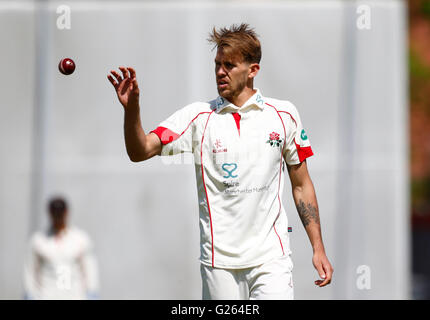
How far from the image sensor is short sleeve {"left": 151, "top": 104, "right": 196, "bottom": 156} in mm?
4871

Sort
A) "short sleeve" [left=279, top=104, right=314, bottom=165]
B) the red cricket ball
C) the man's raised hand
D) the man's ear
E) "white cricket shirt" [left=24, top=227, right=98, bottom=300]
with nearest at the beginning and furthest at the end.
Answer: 1. the man's raised hand
2. the red cricket ball
3. the man's ear
4. "short sleeve" [left=279, top=104, right=314, bottom=165]
5. "white cricket shirt" [left=24, top=227, right=98, bottom=300]

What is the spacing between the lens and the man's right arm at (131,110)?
4.50 m

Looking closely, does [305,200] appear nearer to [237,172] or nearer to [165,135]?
[237,172]

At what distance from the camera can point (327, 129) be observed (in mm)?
12039

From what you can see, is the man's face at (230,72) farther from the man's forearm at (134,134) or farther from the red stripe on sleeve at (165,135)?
the man's forearm at (134,134)

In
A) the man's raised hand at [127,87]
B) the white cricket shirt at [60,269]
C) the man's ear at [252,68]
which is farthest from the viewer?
the white cricket shirt at [60,269]

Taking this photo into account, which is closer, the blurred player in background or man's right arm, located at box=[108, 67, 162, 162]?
man's right arm, located at box=[108, 67, 162, 162]

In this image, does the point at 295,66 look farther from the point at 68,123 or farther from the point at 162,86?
the point at 68,123

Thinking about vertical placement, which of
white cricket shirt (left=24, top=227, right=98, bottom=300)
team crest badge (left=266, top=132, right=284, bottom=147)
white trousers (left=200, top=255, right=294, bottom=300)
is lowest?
white cricket shirt (left=24, top=227, right=98, bottom=300)

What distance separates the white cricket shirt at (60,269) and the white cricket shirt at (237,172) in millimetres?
4960

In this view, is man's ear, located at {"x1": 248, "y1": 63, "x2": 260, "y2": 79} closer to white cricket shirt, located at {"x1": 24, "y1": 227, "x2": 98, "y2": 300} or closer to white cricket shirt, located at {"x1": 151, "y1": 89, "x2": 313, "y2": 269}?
white cricket shirt, located at {"x1": 151, "y1": 89, "x2": 313, "y2": 269}

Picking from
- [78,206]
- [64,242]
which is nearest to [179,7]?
[78,206]

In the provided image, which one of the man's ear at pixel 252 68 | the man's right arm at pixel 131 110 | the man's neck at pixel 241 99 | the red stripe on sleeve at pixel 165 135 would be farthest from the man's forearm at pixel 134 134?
the man's ear at pixel 252 68

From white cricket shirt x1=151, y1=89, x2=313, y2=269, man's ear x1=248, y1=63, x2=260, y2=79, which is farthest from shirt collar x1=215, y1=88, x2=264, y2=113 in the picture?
man's ear x1=248, y1=63, x2=260, y2=79
